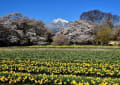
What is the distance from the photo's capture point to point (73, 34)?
108ft

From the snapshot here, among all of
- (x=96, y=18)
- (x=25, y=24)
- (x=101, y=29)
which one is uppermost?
(x=96, y=18)

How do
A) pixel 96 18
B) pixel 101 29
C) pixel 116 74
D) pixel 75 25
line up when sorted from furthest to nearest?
pixel 96 18
pixel 75 25
pixel 101 29
pixel 116 74

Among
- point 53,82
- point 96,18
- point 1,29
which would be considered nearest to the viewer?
point 53,82

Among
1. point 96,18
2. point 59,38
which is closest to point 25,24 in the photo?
point 59,38

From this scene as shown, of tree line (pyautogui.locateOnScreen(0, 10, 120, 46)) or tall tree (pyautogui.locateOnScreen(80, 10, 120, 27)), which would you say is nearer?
tree line (pyautogui.locateOnScreen(0, 10, 120, 46))

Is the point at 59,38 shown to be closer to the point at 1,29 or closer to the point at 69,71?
the point at 1,29

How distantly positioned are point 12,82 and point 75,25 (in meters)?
32.6

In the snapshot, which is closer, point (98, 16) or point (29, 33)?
point (29, 33)

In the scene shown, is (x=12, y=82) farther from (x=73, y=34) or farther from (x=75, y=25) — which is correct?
(x=75, y=25)

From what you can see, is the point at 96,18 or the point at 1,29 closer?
the point at 1,29

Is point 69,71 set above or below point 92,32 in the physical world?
below

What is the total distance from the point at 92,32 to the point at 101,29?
10.9ft

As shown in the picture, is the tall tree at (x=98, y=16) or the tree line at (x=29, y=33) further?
the tall tree at (x=98, y=16)

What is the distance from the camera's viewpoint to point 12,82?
432 cm
